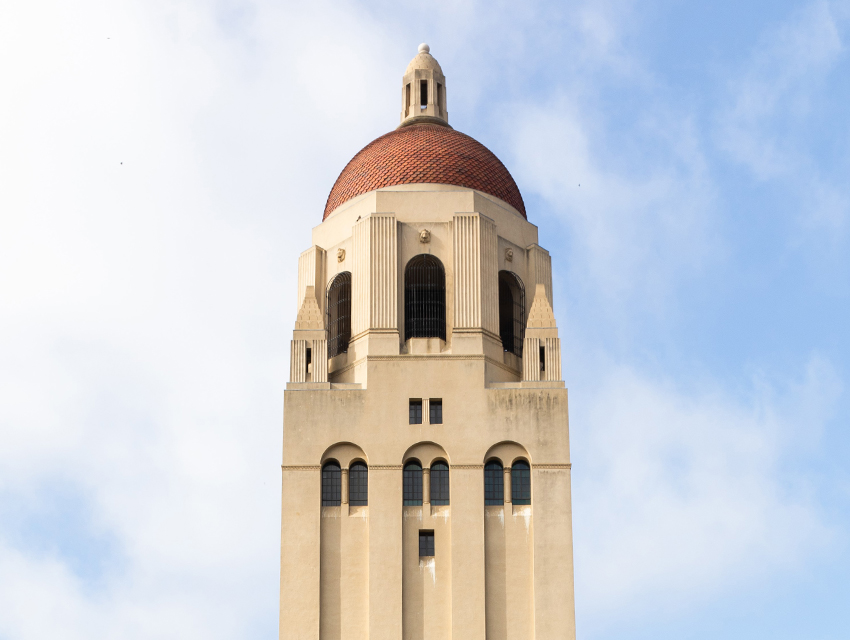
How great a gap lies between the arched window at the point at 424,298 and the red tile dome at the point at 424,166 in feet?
10.5

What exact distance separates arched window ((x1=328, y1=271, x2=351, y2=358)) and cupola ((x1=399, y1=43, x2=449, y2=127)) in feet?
24.5

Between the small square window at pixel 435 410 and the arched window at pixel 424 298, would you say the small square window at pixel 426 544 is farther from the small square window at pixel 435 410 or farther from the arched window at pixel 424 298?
the arched window at pixel 424 298

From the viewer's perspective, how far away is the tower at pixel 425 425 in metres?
46.4

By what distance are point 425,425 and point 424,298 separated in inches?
186

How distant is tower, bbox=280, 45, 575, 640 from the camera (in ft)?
152

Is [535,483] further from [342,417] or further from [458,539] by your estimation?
[342,417]

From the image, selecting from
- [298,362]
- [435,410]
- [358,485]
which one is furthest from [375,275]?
[358,485]

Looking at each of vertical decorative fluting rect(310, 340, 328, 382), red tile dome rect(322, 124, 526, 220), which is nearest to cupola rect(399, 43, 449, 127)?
red tile dome rect(322, 124, 526, 220)

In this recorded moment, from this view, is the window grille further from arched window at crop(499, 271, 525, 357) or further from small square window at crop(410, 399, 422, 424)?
arched window at crop(499, 271, 525, 357)

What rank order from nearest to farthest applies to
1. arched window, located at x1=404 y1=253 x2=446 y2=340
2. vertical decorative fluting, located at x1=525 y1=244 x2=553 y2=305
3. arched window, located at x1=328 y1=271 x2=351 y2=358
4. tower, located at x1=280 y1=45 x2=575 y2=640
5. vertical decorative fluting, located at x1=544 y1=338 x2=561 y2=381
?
tower, located at x1=280 y1=45 x2=575 y2=640
vertical decorative fluting, located at x1=544 y1=338 x2=561 y2=381
arched window, located at x1=404 y1=253 x2=446 y2=340
arched window, located at x1=328 y1=271 x2=351 y2=358
vertical decorative fluting, located at x1=525 y1=244 x2=553 y2=305

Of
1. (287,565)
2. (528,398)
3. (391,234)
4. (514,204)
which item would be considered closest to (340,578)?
(287,565)

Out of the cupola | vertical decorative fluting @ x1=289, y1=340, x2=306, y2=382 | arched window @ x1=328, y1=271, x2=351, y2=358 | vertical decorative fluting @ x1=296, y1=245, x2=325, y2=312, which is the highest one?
the cupola

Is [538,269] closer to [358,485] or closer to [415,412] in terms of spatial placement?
[415,412]

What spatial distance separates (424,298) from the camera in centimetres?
5081
